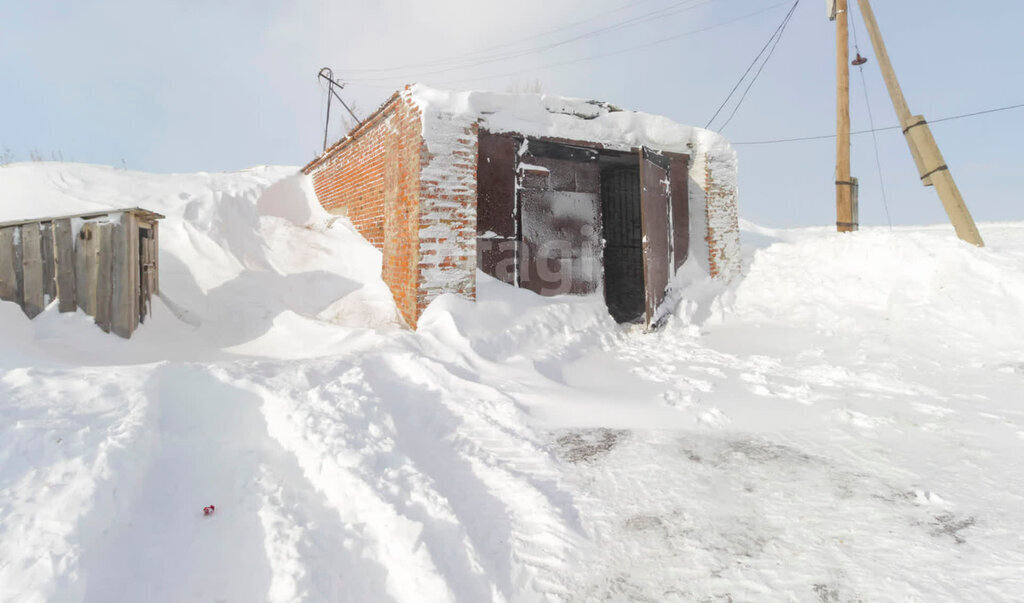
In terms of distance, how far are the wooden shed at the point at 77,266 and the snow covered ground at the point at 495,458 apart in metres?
0.23

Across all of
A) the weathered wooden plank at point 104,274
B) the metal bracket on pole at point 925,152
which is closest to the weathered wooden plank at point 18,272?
the weathered wooden plank at point 104,274

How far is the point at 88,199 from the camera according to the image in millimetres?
8336

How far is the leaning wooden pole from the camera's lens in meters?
7.85

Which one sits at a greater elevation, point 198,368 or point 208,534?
point 198,368

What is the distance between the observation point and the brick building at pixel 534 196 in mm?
5270

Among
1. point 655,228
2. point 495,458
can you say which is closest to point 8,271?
point 495,458

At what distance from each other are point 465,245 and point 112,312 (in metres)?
3.40

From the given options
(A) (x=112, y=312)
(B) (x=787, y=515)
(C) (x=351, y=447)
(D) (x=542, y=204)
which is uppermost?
(D) (x=542, y=204)

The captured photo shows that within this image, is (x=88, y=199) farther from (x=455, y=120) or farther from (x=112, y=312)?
(x=455, y=120)

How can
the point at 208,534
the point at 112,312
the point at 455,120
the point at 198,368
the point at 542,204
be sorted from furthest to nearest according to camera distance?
the point at 542,204 → the point at 455,120 → the point at 112,312 → the point at 198,368 → the point at 208,534

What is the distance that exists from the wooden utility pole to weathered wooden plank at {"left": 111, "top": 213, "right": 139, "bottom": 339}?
10.6 m

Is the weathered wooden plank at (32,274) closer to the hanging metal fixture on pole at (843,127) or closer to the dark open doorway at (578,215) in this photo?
the dark open doorway at (578,215)

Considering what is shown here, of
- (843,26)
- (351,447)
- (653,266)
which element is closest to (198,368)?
(351,447)

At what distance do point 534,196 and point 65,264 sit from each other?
16.6 ft
